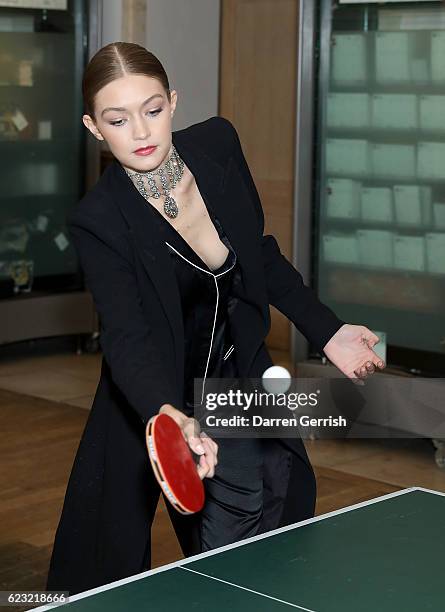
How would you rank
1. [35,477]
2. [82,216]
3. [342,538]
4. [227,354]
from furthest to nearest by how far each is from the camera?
[35,477], [227,354], [82,216], [342,538]

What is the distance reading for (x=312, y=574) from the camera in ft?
6.79

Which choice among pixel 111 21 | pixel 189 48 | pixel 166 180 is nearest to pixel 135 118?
pixel 166 180

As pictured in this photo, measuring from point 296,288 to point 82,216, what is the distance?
0.61m

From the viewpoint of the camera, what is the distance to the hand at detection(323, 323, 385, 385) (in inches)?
106

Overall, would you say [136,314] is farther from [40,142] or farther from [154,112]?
[40,142]

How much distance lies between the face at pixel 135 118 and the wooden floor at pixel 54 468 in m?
1.70

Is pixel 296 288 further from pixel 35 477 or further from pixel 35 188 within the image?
pixel 35 188

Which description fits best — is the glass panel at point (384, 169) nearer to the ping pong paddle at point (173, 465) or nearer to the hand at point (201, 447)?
the hand at point (201, 447)

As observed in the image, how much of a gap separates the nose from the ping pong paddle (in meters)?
0.71

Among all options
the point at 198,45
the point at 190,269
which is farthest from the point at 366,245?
the point at 190,269

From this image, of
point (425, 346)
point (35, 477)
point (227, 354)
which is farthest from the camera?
point (425, 346)

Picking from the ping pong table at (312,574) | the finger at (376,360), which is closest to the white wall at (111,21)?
the finger at (376,360)

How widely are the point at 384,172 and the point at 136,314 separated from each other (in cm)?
318

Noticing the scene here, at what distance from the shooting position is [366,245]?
5.52 m
